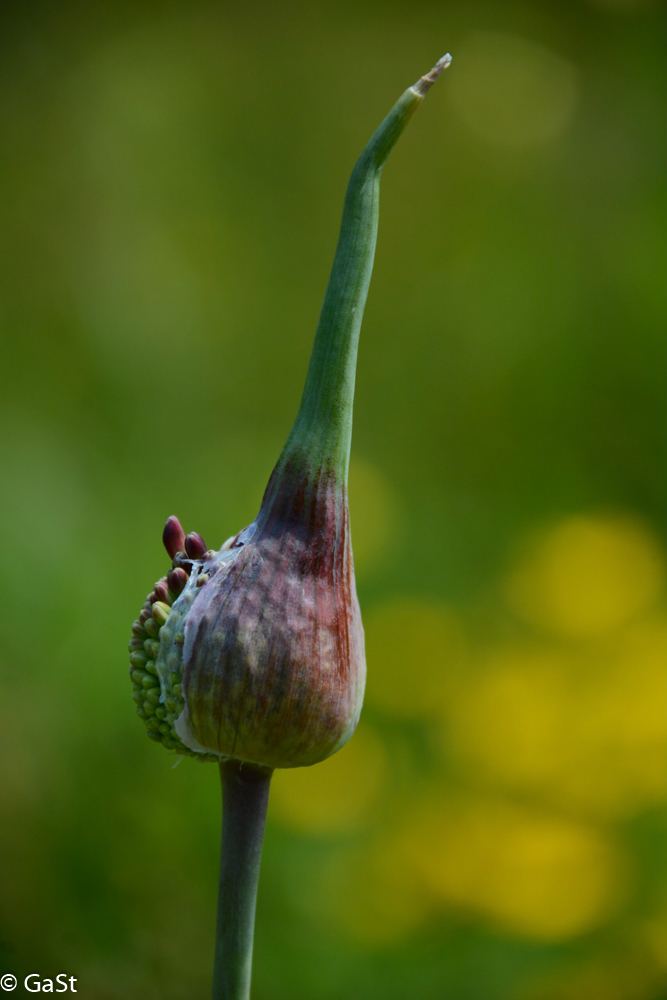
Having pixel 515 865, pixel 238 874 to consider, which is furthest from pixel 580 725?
pixel 238 874

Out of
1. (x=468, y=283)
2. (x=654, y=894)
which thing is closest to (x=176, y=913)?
(x=654, y=894)

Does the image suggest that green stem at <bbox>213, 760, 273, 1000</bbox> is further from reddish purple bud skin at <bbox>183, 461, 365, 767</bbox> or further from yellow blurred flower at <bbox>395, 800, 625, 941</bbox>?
yellow blurred flower at <bbox>395, 800, 625, 941</bbox>

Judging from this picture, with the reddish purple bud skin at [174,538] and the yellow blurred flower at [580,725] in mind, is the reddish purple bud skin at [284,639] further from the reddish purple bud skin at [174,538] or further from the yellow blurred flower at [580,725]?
the yellow blurred flower at [580,725]

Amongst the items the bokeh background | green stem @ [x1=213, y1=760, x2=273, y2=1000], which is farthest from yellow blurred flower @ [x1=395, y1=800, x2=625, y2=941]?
green stem @ [x1=213, y1=760, x2=273, y2=1000]

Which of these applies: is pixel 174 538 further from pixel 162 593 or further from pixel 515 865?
pixel 515 865

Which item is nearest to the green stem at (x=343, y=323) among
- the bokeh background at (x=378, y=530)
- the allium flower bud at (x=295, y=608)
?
the allium flower bud at (x=295, y=608)

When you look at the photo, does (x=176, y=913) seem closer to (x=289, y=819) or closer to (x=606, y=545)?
(x=289, y=819)
